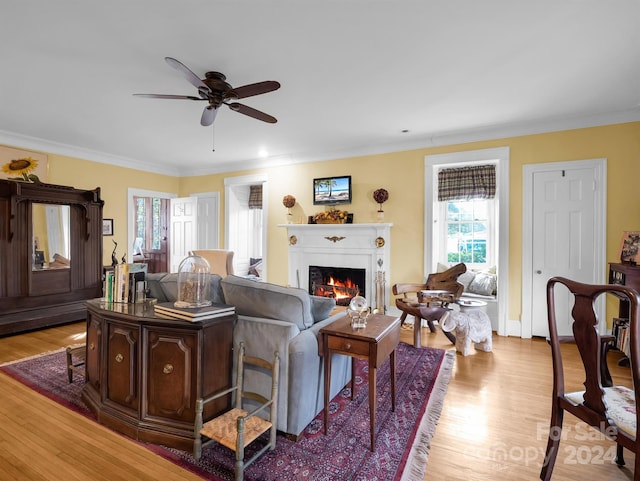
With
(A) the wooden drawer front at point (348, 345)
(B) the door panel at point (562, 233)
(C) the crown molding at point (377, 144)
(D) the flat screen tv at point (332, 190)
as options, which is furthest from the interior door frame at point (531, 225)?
(A) the wooden drawer front at point (348, 345)

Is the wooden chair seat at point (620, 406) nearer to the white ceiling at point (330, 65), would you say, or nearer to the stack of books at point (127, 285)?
the white ceiling at point (330, 65)

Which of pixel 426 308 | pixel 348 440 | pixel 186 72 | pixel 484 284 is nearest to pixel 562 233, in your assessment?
pixel 484 284

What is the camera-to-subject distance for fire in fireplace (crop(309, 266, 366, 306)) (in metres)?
5.19

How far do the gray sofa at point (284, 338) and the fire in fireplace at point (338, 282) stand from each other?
2902 millimetres

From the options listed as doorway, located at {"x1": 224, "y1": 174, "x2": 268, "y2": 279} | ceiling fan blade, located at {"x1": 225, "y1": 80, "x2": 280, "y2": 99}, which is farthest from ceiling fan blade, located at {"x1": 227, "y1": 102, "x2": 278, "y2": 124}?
doorway, located at {"x1": 224, "y1": 174, "x2": 268, "y2": 279}

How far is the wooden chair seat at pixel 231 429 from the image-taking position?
166 centimetres

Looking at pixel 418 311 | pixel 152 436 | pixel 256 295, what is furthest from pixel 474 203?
pixel 152 436

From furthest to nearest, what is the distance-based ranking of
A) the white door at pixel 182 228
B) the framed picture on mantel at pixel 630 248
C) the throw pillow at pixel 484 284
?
the white door at pixel 182 228 < the throw pillow at pixel 484 284 < the framed picture on mantel at pixel 630 248

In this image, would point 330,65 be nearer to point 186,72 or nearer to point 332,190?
point 186,72

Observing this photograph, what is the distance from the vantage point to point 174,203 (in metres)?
6.80

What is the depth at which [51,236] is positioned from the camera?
464 cm

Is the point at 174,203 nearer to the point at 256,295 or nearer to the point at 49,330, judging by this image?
the point at 49,330

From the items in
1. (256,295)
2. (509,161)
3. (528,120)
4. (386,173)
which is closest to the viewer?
(256,295)

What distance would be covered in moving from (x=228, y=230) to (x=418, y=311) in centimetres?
422
